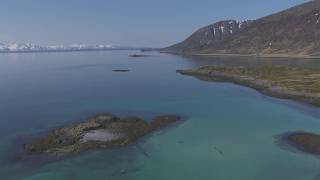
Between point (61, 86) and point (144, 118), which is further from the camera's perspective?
point (61, 86)

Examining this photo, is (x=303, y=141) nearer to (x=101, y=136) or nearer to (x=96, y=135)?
(x=101, y=136)

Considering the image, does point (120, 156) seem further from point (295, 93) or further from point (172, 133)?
point (295, 93)

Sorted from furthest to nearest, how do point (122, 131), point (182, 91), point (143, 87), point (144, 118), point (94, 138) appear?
point (143, 87)
point (182, 91)
point (144, 118)
point (122, 131)
point (94, 138)

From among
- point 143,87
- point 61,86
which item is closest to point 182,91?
point 143,87

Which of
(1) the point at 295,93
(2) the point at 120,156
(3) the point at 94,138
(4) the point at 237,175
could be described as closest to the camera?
(4) the point at 237,175

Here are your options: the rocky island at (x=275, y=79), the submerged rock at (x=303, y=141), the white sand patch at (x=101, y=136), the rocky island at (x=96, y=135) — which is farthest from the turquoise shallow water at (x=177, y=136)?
the rocky island at (x=275, y=79)

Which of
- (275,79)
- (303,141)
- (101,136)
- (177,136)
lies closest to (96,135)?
(101,136)
